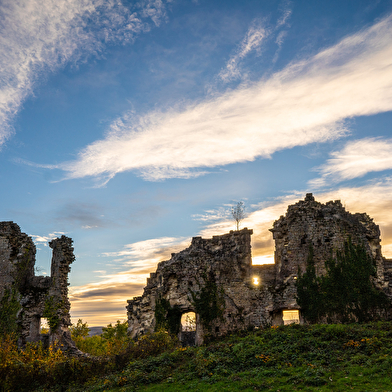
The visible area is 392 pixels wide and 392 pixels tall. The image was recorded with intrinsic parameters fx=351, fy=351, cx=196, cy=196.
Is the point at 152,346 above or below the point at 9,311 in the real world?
below

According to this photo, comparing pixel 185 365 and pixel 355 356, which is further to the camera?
pixel 185 365

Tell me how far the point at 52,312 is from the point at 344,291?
17.5 meters

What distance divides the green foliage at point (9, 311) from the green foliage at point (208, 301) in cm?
1093

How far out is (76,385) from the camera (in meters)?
15.6

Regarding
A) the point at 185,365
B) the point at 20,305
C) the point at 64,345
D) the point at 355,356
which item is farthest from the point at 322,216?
the point at 20,305

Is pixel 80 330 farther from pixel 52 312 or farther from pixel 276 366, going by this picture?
pixel 276 366

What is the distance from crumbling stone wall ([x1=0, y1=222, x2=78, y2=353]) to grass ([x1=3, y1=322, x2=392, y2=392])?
22.2 feet

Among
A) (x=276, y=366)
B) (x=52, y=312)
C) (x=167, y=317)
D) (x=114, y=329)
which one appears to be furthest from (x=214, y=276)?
(x=114, y=329)

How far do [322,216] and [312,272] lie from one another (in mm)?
3589

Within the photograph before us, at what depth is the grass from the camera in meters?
11.1

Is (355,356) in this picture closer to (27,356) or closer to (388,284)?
(388,284)

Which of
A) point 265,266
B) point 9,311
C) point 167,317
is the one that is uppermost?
point 265,266

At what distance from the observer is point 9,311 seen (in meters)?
21.4

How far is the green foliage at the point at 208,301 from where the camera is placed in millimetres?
22297
